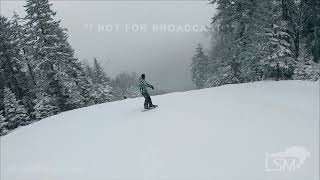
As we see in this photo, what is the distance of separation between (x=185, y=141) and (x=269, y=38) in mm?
12392

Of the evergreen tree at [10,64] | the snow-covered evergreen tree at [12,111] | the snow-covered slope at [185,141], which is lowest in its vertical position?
the snow-covered evergreen tree at [12,111]

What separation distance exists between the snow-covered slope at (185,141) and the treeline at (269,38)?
12.9 ft

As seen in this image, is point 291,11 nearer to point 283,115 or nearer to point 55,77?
point 283,115

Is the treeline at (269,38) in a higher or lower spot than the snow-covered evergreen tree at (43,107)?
higher

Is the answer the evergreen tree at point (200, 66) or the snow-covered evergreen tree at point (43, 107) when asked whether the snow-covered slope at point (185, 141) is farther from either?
the evergreen tree at point (200, 66)

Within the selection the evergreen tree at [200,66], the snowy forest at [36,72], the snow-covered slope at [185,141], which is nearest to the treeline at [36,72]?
the snowy forest at [36,72]

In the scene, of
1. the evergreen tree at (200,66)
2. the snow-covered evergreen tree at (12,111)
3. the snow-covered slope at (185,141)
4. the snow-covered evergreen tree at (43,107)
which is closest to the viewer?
the snow-covered slope at (185,141)

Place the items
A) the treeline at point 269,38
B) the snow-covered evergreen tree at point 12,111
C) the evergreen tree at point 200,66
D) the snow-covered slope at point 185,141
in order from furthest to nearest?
1. the evergreen tree at point 200,66
2. the snow-covered evergreen tree at point 12,111
3. the treeline at point 269,38
4. the snow-covered slope at point 185,141

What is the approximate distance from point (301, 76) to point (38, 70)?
24575mm

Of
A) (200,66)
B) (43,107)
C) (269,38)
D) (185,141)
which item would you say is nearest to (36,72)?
(43,107)

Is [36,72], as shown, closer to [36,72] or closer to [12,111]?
[36,72]

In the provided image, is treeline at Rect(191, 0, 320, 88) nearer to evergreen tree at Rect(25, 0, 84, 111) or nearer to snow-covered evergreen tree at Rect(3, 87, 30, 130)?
evergreen tree at Rect(25, 0, 84, 111)

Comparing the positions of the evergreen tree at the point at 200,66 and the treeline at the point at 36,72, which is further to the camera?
the evergreen tree at the point at 200,66

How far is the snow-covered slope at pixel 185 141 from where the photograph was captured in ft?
32.7
